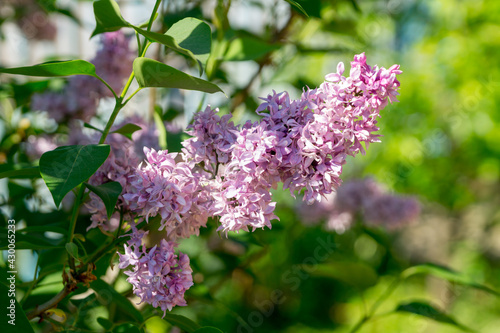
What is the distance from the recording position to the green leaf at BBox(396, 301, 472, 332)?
644 millimetres

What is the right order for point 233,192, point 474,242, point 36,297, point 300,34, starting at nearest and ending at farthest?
1. point 233,192
2. point 36,297
3. point 300,34
4. point 474,242

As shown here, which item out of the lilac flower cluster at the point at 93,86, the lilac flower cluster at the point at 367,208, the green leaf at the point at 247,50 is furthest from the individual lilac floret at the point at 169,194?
the lilac flower cluster at the point at 367,208

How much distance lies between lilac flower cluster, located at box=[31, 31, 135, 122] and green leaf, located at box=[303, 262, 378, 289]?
0.42 m

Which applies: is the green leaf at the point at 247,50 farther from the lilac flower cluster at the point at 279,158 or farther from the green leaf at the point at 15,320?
the green leaf at the point at 15,320

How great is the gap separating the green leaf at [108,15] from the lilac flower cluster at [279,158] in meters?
0.10

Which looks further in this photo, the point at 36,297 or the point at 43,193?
the point at 43,193

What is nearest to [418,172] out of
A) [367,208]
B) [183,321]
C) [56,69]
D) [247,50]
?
[367,208]

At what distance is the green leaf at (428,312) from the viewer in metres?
0.64

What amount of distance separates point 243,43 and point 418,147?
198cm

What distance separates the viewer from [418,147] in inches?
95.7

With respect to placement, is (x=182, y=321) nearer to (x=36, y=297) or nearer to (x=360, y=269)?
(x=36, y=297)

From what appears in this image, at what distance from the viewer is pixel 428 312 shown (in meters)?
0.67

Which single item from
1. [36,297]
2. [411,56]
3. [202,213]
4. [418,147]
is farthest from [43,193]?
[411,56]

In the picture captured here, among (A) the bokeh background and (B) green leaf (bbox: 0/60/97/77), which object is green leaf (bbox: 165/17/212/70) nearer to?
(B) green leaf (bbox: 0/60/97/77)
